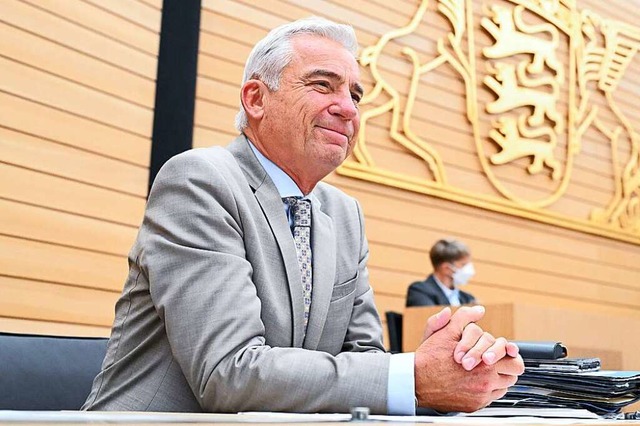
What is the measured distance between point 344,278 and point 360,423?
2.61 feet

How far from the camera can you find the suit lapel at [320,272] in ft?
4.47

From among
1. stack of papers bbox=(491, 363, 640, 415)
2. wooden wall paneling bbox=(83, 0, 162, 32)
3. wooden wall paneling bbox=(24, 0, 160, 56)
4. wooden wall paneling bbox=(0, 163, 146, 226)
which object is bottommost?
stack of papers bbox=(491, 363, 640, 415)

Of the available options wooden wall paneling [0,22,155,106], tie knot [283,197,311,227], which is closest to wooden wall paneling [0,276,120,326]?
wooden wall paneling [0,22,155,106]

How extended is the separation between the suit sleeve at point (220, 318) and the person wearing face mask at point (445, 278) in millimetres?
3339

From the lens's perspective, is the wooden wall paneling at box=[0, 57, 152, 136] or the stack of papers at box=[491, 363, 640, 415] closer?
the stack of papers at box=[491, 363, 640, 415]

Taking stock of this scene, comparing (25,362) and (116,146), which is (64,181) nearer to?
(116,146)

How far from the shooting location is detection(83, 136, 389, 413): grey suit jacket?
1073 mm

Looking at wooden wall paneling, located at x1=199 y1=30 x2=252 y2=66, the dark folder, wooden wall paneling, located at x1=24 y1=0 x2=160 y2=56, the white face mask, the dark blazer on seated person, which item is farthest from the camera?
the white face mask

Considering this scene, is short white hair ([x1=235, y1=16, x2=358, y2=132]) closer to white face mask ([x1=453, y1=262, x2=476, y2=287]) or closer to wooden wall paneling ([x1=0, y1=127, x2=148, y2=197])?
wooden wall paneling ([x1=0, y1=127, x2=148, y2=197])

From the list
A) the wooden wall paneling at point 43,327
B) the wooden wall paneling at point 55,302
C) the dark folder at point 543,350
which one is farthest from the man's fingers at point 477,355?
the wooden wall paneling at point 55,302

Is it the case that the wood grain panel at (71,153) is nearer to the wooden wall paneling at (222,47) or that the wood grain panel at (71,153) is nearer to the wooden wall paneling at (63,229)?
the wooden wall paneling at (63,229)

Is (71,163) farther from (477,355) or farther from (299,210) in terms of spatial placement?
(477,355)

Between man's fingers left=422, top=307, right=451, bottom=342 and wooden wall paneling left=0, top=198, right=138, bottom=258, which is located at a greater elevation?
wooden wall paneling left=0, top=198, right=138, bottom=258

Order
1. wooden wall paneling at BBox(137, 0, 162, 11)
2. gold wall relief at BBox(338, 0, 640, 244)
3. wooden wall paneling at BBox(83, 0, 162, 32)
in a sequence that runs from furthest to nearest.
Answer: gold wall relief at BBox(338, 0, 640, 244) < wooden wall paneling at BBox(137, 0, 162, 11) < wooden wall paneling at BBox(83, 0, 162, 32)
